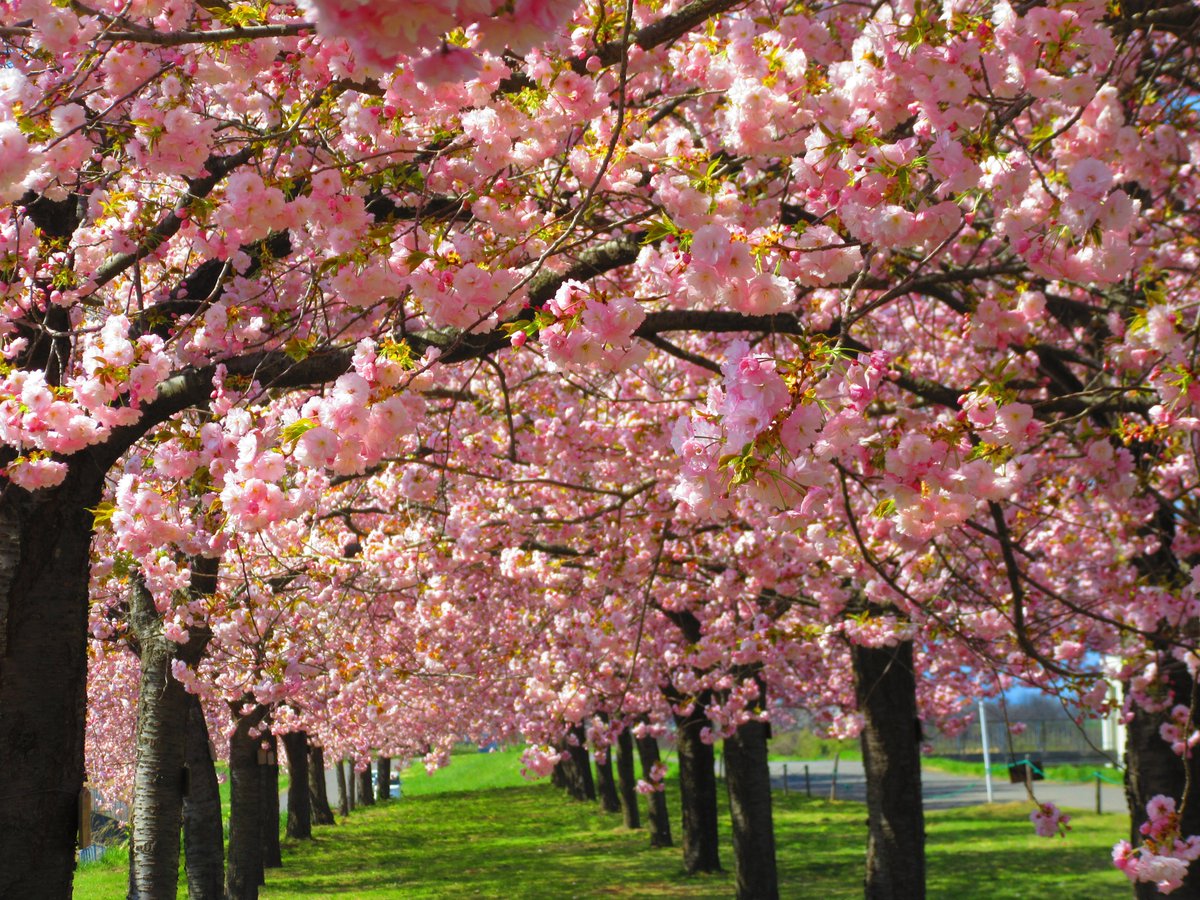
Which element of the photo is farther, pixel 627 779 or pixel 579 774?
pixel 579 774

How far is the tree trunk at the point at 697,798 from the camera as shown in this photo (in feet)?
57.8

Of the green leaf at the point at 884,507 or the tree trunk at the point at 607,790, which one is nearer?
the green leaf at the point at 884,507

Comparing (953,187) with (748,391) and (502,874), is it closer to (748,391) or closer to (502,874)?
(748,391)

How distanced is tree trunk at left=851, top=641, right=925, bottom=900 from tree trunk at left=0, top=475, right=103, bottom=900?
7.74m

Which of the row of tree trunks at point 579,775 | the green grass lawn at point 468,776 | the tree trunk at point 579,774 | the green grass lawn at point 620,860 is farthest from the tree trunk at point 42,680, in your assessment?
the green grass lawn at point 468,776

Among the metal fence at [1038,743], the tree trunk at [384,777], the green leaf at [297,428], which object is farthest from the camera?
the metal fence at [1038,743]

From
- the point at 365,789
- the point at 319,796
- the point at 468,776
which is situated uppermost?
the point at 319,796

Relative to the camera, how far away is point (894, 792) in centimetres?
1123

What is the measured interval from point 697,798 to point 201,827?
9173 mm

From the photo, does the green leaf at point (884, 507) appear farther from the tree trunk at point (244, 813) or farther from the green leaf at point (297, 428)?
the tree trunk at point (244, 813)

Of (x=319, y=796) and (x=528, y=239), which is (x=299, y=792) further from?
(x=528, y=239)

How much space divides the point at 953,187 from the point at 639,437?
20.7 ft

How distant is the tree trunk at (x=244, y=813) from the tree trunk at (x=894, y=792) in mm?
7761

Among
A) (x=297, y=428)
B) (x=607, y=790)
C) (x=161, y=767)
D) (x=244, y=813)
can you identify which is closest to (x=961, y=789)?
(x=607, y=790)
